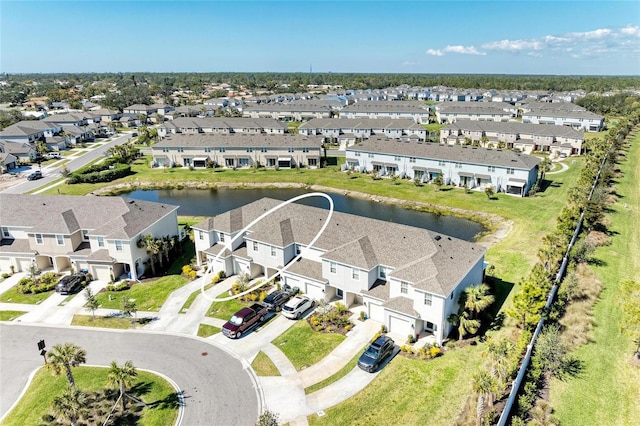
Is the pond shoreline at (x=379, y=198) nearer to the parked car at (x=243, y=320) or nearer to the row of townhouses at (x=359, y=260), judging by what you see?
the row of townhouses at (x=359, y=260)

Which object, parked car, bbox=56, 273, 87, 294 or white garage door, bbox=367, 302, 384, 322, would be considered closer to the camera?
white garage door, bbox=367, 302, 384, 322

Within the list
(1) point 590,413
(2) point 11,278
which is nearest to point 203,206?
(2) point 11,278

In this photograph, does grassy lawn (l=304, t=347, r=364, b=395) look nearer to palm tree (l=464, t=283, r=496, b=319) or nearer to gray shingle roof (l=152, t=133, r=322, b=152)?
palm tree (l=464, t=283, r=496, b=319)

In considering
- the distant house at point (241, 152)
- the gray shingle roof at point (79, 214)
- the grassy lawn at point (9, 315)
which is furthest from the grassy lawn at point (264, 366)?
the distant house at point (241, 152)

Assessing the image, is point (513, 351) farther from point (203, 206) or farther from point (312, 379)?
point (203, 206)

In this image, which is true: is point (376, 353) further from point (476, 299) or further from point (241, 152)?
point (241, 152)

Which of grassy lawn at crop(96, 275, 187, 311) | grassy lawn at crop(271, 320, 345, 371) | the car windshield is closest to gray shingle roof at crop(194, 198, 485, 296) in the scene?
the car windshield
